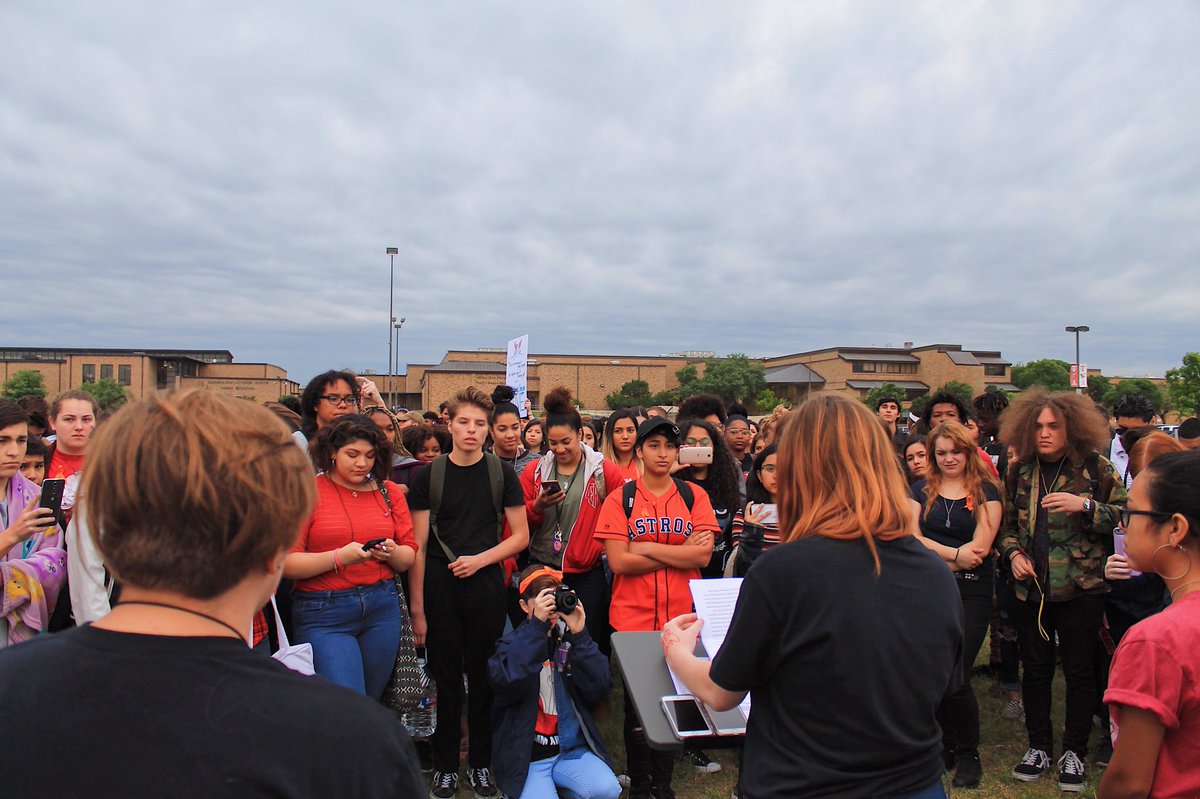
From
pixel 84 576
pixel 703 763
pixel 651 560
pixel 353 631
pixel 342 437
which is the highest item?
pixel 342 437

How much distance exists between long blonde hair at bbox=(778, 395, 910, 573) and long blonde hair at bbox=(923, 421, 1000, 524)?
10.6 feet

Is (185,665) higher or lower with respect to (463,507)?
higher

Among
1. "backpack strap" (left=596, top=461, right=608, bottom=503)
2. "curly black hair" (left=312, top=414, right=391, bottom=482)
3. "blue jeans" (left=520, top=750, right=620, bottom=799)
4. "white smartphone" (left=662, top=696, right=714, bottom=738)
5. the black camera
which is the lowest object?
"blue jeans" (left=520, top=750, right=620, bottom=799)

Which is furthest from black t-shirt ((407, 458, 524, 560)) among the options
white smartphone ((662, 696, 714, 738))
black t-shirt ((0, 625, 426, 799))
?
black t-shirt ((0, 625, 426, 799))

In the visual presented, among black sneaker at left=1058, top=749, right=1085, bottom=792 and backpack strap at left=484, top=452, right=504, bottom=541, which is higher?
backpack strap at left=484, top=452, right=504, bottom=541

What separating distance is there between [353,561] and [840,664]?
2.77m

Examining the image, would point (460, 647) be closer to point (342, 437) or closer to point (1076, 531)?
point (342, 437)

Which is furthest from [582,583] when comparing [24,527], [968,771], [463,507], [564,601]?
[24,527]

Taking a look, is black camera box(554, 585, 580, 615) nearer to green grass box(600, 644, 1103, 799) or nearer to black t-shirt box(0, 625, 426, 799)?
green grass box(600, 644, 1103, 799)

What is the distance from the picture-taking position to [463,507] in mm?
4543

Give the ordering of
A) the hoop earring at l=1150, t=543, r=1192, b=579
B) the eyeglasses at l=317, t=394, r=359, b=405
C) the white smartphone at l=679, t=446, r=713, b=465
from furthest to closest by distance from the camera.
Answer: the white smartphone at l=679, t=446, r=713, b=465
the eyeglasses at l=317, t=394, r=359, b=405
the hoop earring at l=1150, t=543, r=1192, b=579

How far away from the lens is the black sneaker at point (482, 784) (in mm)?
4277

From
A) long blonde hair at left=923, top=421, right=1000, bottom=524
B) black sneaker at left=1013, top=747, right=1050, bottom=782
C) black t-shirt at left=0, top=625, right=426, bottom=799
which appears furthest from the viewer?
long blonde hair at left=923, top=421, right=1000, bottom=524

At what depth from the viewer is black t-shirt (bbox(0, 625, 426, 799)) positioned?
932mm
